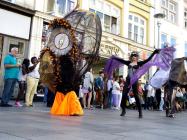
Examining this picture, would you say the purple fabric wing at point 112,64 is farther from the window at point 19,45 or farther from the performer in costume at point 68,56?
the window at point 19,45

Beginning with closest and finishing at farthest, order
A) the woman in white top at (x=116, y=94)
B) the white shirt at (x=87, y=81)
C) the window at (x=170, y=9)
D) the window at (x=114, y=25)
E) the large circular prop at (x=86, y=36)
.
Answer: the large circular prop at (x=86, y=36)
the white shirt at (x=87, y=81)
the woman in white top at (x=116, y=94)
the window at (x=114, y=25)
the window at (x=170, y=9)

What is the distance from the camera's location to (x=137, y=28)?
28.0 meters

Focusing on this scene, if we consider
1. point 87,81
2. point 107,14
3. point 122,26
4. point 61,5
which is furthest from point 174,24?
point 87,81

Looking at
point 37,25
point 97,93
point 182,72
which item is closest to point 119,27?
point 37,25

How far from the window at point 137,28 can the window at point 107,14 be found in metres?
1.89

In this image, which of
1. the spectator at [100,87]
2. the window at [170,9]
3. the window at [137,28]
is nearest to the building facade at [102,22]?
the window at [137,28]

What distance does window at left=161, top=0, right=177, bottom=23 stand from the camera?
106 feet

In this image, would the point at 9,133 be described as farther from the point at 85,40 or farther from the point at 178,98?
the point at 178,98

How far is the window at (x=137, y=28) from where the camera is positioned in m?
27.1

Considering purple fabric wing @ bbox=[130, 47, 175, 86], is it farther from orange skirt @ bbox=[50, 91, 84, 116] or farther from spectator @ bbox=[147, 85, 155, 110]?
spectator @ bbox=[147, 85, 155, 110]

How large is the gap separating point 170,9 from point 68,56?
27749 mm

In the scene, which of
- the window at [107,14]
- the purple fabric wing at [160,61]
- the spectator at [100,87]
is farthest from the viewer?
the window at [107,14]

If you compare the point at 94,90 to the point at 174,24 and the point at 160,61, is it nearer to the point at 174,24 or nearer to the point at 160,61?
the point at 160,61

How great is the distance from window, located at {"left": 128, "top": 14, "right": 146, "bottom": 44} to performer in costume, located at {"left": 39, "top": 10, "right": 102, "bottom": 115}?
1878 cm
